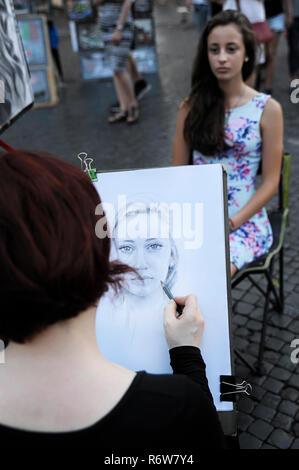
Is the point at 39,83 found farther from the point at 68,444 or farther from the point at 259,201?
the point at 68,444

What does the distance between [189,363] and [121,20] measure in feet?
16.8

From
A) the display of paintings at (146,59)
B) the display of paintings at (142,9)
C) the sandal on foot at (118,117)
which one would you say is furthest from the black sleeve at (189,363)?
the display of paintings at (142,9)

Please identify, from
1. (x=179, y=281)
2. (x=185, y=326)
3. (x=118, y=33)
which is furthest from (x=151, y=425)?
(x=118, y=33)

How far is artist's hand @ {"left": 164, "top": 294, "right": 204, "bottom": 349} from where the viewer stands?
1.30 metres

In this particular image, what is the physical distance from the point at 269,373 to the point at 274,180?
0.93 m

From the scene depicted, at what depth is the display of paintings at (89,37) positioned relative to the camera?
26.2 ft

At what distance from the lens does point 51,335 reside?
90cm

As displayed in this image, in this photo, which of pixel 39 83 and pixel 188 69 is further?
pixel 188 69

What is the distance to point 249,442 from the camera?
213cm

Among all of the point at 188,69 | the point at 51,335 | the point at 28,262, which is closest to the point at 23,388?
the point at 51,335

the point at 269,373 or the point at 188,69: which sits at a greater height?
the point at 188,69

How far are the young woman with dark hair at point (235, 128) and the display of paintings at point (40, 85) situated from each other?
4849 mm

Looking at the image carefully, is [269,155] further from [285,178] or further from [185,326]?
[185,326]

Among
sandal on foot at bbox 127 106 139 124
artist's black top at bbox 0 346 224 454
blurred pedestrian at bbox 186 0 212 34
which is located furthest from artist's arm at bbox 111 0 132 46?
artist's black top at bbox 0 346 224 454
